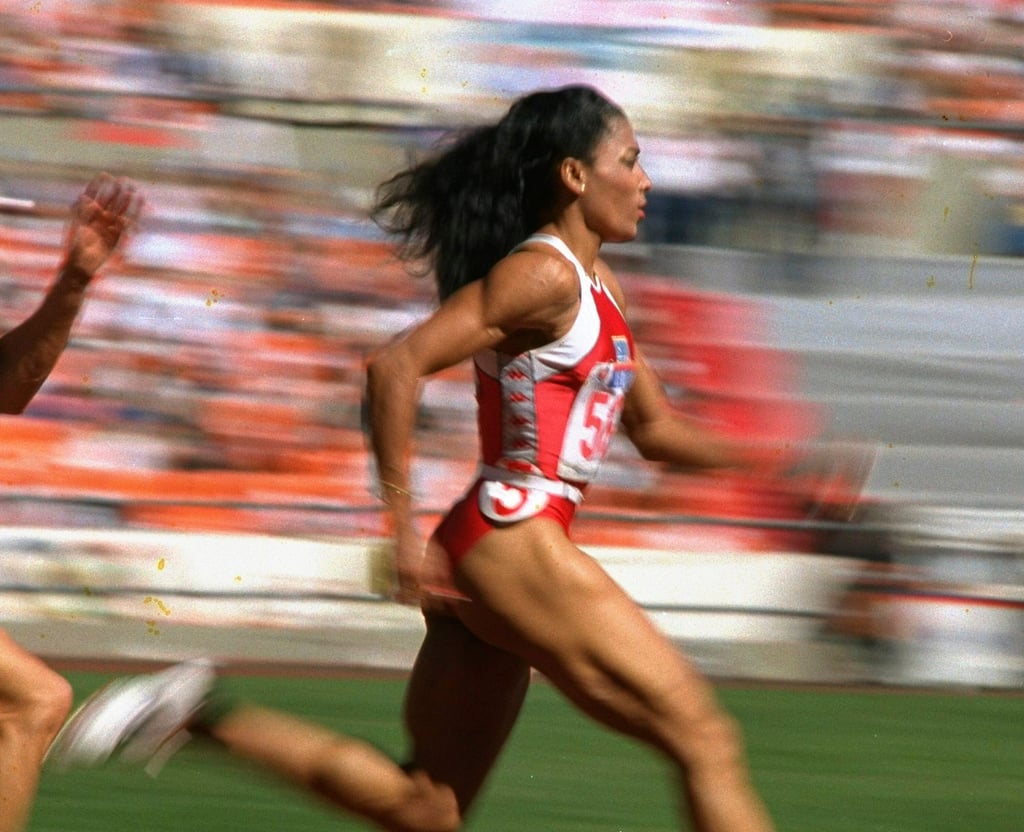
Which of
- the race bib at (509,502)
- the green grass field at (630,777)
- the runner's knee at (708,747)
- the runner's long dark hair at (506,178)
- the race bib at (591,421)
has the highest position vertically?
the runner's long dark hair at (506,178)

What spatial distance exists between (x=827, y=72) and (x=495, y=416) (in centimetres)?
482

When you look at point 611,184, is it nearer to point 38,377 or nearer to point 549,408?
point 549,408

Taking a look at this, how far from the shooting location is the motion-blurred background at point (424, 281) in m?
8.23

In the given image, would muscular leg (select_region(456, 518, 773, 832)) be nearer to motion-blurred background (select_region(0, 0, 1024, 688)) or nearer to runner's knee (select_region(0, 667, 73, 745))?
runner's knee (select_region(0, 667, 73, 745))

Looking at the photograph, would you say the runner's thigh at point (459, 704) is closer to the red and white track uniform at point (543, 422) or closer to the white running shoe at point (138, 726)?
the red and white track uniform at point (543, 422)

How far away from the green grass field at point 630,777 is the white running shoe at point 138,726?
8 cm

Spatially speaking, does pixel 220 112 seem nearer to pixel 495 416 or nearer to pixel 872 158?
pixel 872 158

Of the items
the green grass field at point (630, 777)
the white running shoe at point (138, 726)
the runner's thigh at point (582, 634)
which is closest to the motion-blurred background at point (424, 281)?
the green grass field at point (630, 777)

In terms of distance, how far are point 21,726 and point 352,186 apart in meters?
4.97

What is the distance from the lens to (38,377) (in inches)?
163

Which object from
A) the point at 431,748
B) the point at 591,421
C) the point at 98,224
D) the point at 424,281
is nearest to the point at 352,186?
the point at 424,281

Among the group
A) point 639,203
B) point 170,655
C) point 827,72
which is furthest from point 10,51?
point 639,203

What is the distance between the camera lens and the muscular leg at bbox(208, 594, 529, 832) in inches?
156

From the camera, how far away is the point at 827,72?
832cm
